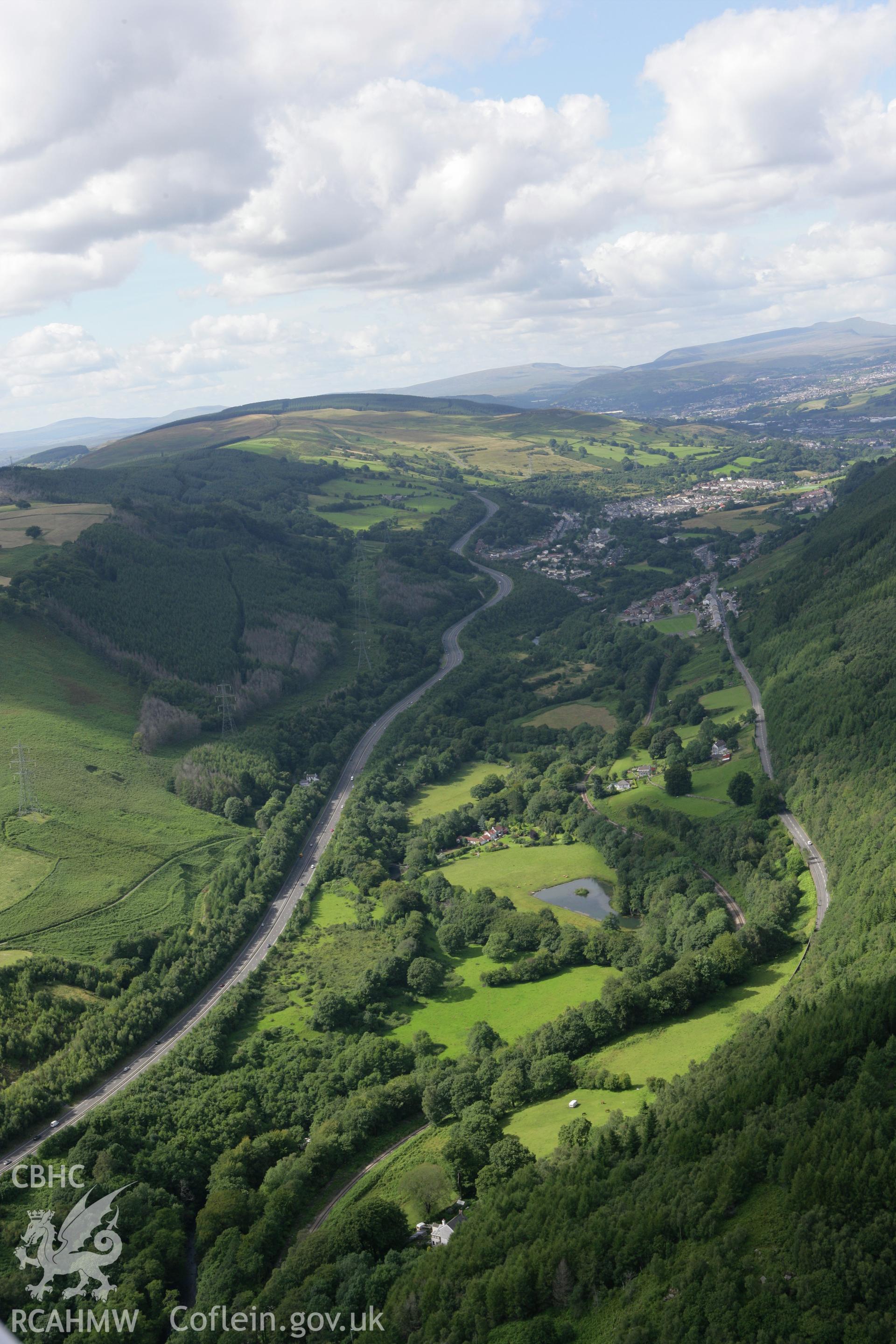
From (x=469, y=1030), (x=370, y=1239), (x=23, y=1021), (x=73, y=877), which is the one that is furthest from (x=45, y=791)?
(x=370, y=1239)

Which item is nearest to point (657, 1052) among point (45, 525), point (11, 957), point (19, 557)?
point (11, 957)

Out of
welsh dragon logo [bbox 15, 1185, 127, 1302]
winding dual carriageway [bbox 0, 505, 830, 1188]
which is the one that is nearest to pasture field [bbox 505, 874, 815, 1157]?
winding dual carriageway [bbox 0, 505, 830, 1188]

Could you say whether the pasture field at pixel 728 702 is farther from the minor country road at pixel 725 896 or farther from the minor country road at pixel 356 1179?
the minor country road at pixel 356 1179

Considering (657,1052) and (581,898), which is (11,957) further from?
(657,1052)

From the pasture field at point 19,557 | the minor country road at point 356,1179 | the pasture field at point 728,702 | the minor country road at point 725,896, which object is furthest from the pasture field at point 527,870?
the pasture field at point 19,557

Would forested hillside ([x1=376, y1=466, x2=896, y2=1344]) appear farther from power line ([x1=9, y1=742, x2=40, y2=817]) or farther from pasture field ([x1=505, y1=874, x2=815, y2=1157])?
power line ([x1=9, y1=742, x2=40, y2=817])

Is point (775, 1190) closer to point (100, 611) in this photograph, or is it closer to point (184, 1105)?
point (184, 1105)
